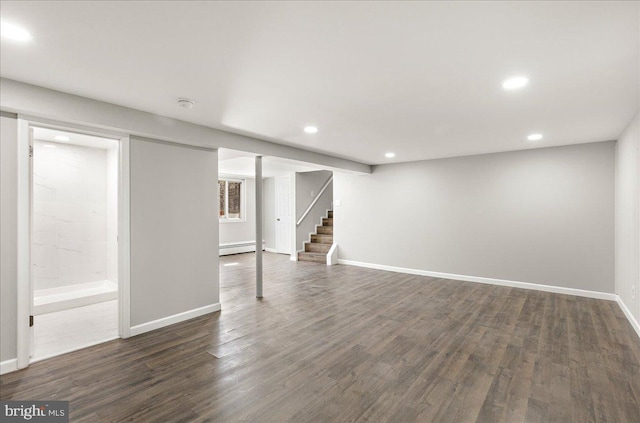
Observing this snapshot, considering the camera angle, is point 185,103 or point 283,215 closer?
point 185,103

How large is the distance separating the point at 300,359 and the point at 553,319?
10.5 feet

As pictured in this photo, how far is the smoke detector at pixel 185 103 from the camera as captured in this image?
281 cm

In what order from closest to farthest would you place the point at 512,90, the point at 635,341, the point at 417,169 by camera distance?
the point at 512,90 < the point at 635,341 < the point at 417,169

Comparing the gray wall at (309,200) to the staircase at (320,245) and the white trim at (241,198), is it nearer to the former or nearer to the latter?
the staircase at (320,245)

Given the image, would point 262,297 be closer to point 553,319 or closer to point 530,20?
point 553,319

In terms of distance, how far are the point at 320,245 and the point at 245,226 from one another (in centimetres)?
271

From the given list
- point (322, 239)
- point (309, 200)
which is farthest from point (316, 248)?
point (309, 200)

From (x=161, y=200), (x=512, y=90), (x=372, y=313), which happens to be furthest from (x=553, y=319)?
(x=161, y=200)

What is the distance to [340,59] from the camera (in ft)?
6.77

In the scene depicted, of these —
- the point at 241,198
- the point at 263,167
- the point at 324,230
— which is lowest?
the point at 324,230

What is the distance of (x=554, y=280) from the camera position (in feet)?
16.0

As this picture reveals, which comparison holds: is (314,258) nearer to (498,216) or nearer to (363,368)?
(498,216)

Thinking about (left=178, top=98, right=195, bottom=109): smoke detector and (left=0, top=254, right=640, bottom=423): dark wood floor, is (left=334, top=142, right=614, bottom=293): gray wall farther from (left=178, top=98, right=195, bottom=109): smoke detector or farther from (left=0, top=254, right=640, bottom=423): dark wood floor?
(left=178, top=98, right=195, bottom=109): smoke detector

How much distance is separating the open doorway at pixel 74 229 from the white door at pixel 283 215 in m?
4.78
